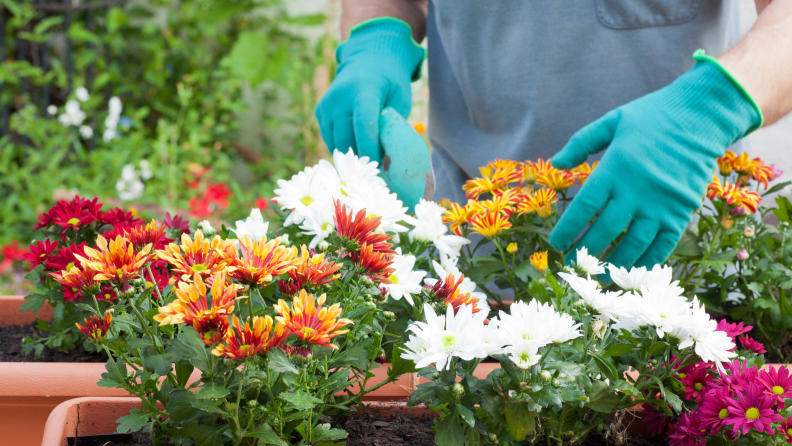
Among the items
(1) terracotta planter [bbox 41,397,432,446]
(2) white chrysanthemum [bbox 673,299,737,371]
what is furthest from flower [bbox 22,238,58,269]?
(2) white chrysanthemum [bbox 673,299,737,371]

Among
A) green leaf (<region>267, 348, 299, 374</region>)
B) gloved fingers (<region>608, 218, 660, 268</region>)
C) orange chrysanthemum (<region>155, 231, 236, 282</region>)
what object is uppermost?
orange chrysanthemum (<region>155, 231, 236, 282</region>)

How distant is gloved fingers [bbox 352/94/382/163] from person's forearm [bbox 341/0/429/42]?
38 centimetres

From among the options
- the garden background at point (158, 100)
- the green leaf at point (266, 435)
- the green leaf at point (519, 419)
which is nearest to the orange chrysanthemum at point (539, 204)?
the green leaf at point (519, 419)

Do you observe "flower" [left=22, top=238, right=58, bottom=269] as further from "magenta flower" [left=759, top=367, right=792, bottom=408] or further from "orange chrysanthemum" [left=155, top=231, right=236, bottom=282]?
"magenta flower" [left=759, top=367, right=792, bottom=408]

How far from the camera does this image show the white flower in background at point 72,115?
3.06m

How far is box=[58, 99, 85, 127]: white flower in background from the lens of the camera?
10.1 ft

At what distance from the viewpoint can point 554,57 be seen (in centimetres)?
136

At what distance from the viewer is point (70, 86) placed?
3.28m

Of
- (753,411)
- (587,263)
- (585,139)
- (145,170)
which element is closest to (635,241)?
(585,139)

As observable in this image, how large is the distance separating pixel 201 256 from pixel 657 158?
0.68 meters

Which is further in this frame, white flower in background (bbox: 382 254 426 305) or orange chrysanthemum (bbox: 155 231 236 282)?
white flower in background (bbox: 382 254 426 305)

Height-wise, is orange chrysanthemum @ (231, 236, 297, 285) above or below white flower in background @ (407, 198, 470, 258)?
above

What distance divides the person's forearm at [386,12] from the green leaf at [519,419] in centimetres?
108

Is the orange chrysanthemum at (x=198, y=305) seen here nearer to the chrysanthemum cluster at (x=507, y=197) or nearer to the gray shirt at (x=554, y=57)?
the chrysanthemum cluster at (x=507, y=197)
